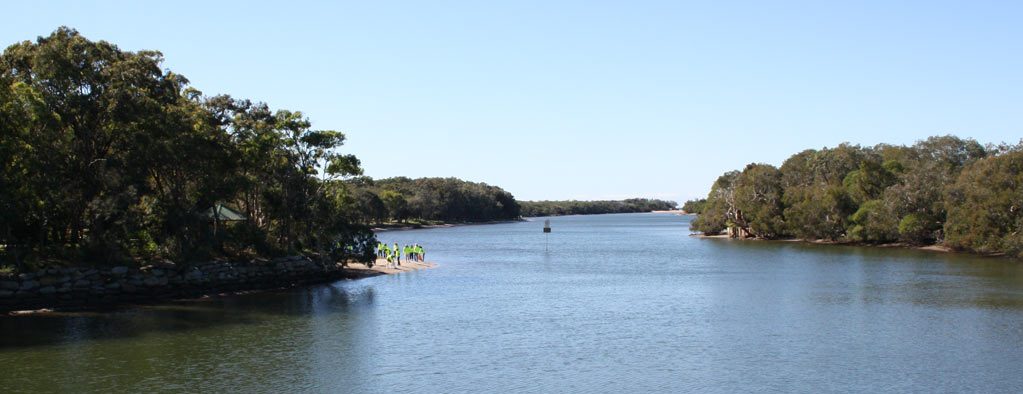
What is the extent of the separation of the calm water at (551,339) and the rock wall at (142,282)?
2.11m

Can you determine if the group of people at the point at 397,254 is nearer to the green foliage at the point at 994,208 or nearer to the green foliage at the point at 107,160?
the green foliage at the point at 107,160

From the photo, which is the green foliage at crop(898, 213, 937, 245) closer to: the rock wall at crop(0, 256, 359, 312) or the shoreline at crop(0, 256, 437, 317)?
the shoreline at crop(0, 256, 437, 317)

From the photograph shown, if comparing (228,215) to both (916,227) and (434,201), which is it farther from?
(434,201)

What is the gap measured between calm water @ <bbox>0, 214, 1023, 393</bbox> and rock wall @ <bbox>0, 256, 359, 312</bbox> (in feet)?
6.91

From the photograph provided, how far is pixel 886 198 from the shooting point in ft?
257

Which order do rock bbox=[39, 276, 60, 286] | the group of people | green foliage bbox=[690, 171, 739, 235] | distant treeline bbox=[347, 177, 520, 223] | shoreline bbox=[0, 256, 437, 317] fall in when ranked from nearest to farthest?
shoreline bbox=[0, 256, 437, 317] → rock bbox=[39, 276, 60, 286] → the group of people → green foliage bbox=[690, 171, 739, 235] → distant treeline bbox=[347, 177, 520, 223]

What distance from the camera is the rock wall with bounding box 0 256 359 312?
32938mm

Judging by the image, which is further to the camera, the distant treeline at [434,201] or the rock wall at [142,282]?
the distant treeline at [434,201]

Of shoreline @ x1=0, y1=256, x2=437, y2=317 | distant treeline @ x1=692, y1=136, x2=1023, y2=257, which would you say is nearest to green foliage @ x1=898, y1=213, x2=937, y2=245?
distant treeline @ x1=692, y1=136, x2=1023, y2=257

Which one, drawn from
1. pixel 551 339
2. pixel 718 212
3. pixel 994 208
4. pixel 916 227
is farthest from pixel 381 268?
pixel 718 212

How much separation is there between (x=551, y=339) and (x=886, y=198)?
61.4 m

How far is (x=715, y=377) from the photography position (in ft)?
71.5

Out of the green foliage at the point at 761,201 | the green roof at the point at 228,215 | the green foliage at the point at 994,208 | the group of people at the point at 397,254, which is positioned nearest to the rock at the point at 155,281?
the green roof at the point at 228,215

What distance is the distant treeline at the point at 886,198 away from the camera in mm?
62062
